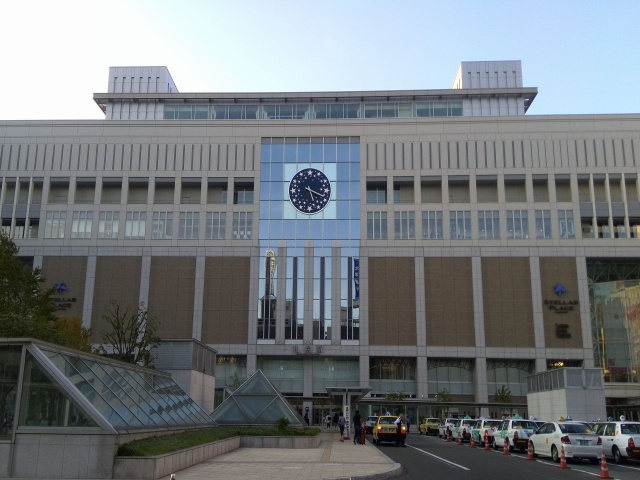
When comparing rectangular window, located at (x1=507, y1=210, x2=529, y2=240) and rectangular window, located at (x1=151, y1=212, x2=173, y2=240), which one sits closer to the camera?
rectangular window, located at (x1=507, y1=210, x2=529, y2=240)

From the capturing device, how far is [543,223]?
242 ft

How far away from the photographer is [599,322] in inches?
2837

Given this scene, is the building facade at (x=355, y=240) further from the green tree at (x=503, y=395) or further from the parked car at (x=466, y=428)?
the parked car at (x=466, y=428)

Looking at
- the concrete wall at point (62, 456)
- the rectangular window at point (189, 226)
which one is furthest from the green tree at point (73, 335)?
the concrete wall at point (62, 456)

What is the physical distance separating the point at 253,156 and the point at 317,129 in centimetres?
811

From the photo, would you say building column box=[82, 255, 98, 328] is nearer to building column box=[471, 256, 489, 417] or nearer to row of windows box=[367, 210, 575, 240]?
row of windows box=[367, 210, 575, 240]

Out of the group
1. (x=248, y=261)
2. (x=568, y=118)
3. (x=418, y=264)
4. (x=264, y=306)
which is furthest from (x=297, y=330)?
(x=568, y=118)

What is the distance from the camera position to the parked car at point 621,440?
25781mm

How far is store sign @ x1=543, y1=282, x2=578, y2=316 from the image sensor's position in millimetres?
71250

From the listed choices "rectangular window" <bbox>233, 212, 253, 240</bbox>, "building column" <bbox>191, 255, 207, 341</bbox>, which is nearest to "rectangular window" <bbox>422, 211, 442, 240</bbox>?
"rectangular window" <bbox>233, 212, 253, 240</bbox>

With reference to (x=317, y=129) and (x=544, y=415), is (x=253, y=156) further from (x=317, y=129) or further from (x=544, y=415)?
(x=544, y=415)

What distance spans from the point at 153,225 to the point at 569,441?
57573mm

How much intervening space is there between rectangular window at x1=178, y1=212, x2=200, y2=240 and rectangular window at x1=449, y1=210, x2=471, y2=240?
28330 millimetres

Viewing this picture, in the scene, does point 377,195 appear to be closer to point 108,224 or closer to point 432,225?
point 432,225
